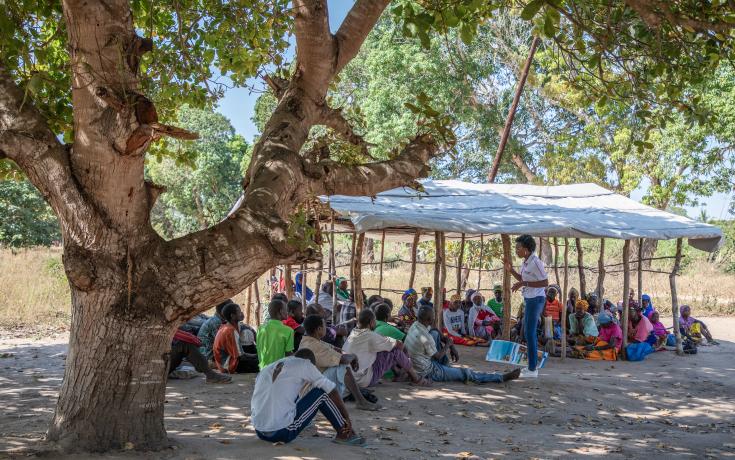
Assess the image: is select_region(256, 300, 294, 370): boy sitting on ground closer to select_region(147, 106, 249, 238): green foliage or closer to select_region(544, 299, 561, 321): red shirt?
select_region(544, 299, 561, 321): red shirt

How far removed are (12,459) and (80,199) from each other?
163 cm

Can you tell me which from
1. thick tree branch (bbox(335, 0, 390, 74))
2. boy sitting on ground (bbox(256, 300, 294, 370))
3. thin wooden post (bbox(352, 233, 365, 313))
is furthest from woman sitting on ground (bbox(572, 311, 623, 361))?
thick tree branch (bbox(335, 0, 390, 74))

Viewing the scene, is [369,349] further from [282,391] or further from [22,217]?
[22,217]

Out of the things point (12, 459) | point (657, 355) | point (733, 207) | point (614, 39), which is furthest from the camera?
point (733, 207)

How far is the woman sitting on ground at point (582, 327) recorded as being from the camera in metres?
11.8

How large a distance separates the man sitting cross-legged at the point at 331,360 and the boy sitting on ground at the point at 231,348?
1.90 meters

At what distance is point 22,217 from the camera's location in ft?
76.0

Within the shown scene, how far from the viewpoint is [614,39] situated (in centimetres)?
612

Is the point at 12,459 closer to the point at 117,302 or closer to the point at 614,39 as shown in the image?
the point at 117,302

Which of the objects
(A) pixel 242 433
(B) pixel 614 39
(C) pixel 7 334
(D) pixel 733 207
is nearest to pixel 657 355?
(B) pixel 614 39

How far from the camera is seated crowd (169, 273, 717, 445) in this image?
532 centimetres

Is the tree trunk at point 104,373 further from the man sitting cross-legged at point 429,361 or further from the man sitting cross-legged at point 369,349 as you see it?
the man sitting cross-legged at point 429,361

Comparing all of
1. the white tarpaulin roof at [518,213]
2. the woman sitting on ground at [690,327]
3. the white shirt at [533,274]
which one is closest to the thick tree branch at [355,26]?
the white tarpaulin roof at [518,213]

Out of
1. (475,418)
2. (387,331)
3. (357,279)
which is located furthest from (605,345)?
(475,418)
